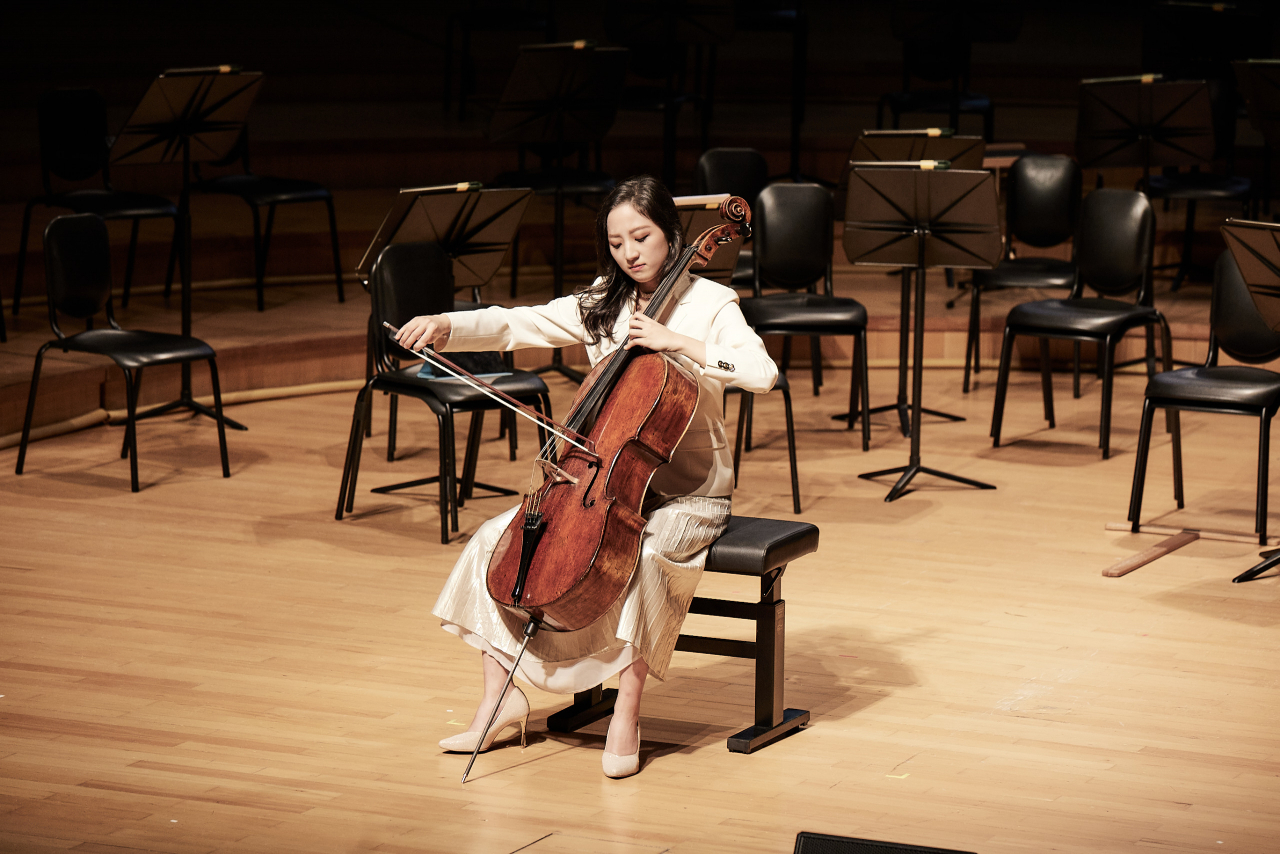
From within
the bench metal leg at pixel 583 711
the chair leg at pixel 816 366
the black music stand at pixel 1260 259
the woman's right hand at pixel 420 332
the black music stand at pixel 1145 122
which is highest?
the black music stand at pixel 1145 122

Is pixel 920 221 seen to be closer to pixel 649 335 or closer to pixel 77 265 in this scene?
pixel 649 335

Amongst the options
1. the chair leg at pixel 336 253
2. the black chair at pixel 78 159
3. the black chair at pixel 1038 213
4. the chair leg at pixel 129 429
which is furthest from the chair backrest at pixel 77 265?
the black chair at pixel 1038 213

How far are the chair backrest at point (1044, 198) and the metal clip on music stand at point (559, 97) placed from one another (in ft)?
Result: 5.42

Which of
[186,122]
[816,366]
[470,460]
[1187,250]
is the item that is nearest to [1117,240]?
[816,366]

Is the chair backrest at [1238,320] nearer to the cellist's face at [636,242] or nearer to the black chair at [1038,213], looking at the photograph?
the black chair at [1038,213]

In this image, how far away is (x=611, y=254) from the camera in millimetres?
3209

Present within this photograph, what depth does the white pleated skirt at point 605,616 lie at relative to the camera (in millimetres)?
2971

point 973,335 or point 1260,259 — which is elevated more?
point 1260,259

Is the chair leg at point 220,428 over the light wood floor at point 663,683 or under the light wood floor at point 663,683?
over

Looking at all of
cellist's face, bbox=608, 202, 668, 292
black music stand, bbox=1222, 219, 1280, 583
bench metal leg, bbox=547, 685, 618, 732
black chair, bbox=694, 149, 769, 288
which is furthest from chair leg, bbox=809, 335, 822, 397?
cellist's face, bbox=608, 202, 668, 292

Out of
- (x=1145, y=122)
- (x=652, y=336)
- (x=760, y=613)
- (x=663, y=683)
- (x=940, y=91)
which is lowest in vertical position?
(x=663, y=683)

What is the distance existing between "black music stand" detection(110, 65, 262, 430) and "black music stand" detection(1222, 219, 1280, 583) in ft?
10.7

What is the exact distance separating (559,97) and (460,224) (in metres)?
1.31

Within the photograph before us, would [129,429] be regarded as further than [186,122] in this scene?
No
